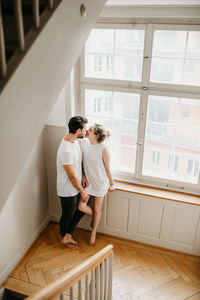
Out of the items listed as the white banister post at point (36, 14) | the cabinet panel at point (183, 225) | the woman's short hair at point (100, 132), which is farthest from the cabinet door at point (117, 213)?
the white banister post at point (36, 14)

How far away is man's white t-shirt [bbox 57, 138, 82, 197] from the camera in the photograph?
2.99 m

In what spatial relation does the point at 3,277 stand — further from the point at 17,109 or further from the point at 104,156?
the point at 17,109

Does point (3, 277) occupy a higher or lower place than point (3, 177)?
lower

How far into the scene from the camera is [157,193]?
3359 mm

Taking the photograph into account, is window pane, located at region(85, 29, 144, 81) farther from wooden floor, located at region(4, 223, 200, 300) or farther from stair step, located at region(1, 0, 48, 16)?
wooden floor, located at region(4, 223, 200, 300)

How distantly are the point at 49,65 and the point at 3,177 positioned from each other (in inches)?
23.4

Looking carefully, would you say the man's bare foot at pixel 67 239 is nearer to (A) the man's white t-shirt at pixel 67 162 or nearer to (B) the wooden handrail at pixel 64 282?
(A) the man's white t-shirt at pixel 67 162

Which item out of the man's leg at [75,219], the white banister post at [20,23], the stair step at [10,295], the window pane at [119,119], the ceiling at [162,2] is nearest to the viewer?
the white banister post at [20,23]

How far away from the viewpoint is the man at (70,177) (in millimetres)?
2974

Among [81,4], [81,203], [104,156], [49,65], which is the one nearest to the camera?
[49,65]

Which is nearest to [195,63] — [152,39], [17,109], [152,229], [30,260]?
[152,39]

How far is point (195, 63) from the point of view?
9.58 ft

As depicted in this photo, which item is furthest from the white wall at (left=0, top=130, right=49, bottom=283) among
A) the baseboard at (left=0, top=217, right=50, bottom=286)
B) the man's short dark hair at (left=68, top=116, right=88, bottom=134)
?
→ the man's short dark hair at (left=68, top=116, right=88, bottom=134)

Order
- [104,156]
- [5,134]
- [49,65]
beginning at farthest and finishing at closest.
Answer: [104,156]
[49,65]
[5,134]
